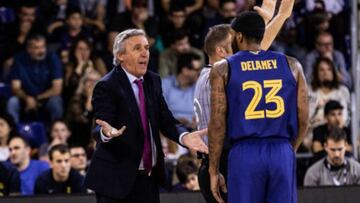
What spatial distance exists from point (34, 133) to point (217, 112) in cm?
549

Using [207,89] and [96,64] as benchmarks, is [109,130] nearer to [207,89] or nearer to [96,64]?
[207,89]

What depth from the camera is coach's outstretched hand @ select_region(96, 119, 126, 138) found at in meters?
7.30

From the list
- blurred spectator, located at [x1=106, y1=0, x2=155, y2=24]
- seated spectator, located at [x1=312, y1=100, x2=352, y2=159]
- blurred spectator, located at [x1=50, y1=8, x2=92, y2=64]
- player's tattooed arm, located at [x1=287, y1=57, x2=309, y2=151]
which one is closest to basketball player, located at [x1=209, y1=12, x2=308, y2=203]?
player's tattooed arm, located at [x1=287, y1=57, x2=309, y2=151]

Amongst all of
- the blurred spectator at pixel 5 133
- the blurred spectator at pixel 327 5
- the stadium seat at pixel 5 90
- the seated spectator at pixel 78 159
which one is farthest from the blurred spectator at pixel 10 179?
the blurred spectator at pixel 327 5

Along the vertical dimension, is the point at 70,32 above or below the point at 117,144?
above

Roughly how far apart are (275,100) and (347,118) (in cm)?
551

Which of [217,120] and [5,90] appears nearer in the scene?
[217,120]

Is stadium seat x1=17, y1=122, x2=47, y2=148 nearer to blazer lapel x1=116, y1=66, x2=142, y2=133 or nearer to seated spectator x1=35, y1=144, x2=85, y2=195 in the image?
seated spectator x1=35, y1=144, x2=85, y2=195

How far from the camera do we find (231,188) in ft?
23.6

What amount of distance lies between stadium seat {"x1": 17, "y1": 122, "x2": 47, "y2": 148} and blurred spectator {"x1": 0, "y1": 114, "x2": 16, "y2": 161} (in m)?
0.27

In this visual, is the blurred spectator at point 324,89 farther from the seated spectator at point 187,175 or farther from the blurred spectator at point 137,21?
the seated spectator at point 187,175

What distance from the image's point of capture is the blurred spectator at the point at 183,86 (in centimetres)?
1273

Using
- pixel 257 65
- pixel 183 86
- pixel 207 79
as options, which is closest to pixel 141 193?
pixel 207 79

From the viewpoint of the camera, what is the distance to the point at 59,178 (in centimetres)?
1073
